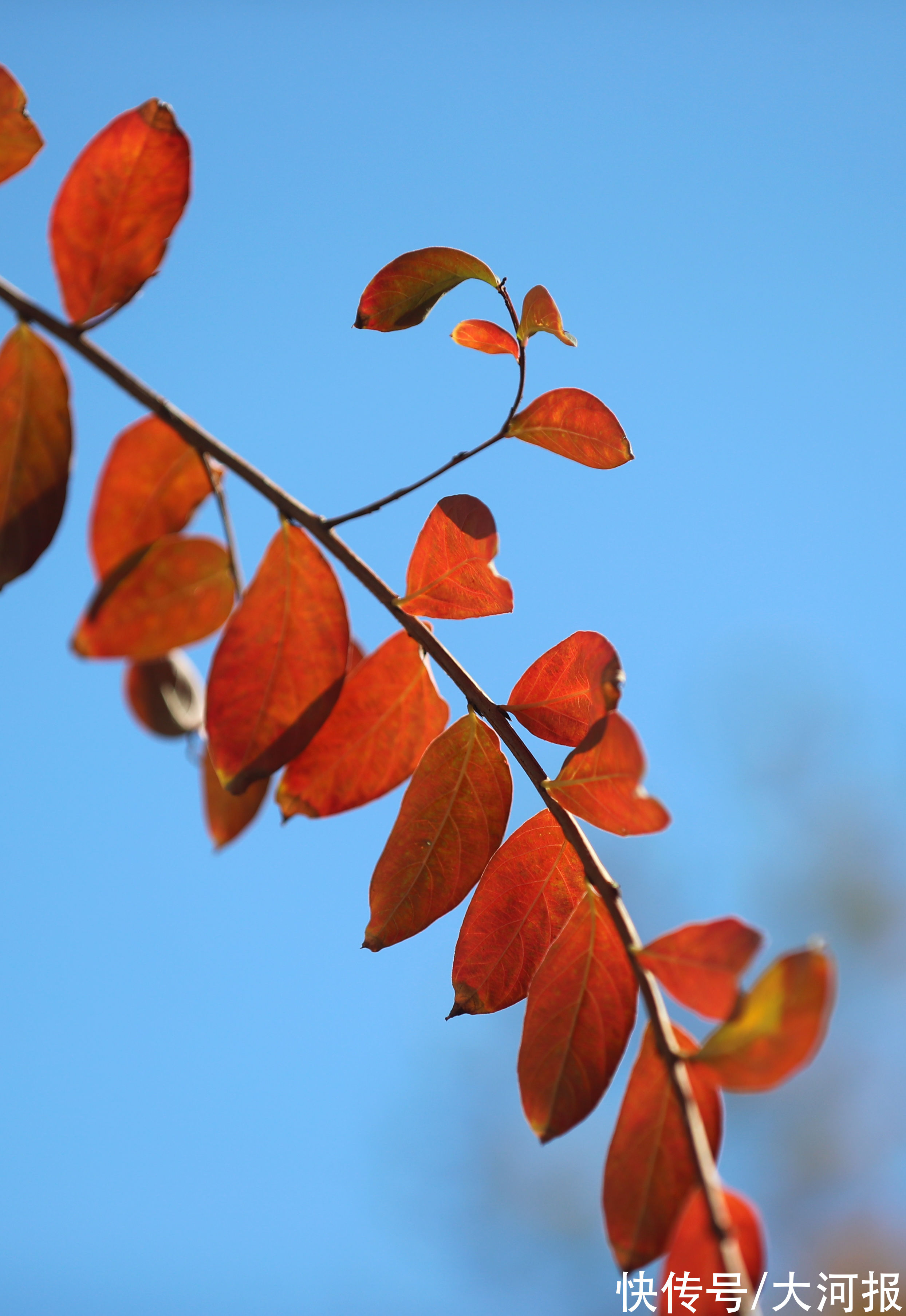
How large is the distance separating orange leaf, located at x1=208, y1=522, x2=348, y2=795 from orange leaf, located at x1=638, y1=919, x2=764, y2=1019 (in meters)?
0.21

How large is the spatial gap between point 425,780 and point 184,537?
216 mm

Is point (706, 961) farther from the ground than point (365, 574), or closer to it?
closer to it

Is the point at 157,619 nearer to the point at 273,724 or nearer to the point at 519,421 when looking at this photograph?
the point at 273,724

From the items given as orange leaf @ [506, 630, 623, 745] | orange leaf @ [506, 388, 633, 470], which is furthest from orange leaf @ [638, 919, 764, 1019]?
orange leaf @ [506, 388, 633, 470]

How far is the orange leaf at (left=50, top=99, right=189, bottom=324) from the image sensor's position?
0.50 m

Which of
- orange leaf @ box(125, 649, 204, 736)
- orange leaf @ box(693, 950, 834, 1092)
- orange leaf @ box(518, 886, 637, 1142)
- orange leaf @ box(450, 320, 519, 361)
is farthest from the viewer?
orange leaf @ box(125, 649, 204, 736)

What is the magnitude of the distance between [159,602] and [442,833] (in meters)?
0.23

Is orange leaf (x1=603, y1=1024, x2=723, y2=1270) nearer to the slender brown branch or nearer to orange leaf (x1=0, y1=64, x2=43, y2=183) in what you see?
the slender brown branch

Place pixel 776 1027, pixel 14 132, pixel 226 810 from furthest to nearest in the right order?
pixel 226 810
pixel 14 132
pixel 776 1027

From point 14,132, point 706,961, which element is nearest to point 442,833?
point 706,961

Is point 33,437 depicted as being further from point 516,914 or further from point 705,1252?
point 705,1252

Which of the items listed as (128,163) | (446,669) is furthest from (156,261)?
(446,669)

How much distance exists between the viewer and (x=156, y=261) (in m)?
0.50

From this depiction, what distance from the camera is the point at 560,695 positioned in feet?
1.64
